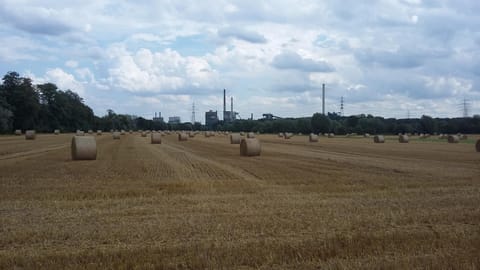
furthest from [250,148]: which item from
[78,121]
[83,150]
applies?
[78,121]

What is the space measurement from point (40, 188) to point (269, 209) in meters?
7.55

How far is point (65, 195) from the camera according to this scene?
15297 millimetres

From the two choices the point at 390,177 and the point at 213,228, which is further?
the point at 390,177

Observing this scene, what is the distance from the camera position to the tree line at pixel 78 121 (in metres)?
128

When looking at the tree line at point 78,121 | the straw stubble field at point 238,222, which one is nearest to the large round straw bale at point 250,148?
the straw stubble field at point 238,222

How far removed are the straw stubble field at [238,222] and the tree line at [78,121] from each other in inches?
3607

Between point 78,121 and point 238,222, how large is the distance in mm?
163525

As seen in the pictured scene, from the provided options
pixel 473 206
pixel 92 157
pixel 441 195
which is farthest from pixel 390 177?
pixel 92 157

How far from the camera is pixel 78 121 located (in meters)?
168

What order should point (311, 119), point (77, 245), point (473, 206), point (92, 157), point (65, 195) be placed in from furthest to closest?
point (311, 119)
point (92, 157)
point (65, 195)
point (473, 206)
point (77, 245)

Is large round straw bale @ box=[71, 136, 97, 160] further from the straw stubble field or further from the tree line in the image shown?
the tree line

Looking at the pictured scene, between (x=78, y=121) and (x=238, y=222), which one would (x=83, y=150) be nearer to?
(x=238, y=222)

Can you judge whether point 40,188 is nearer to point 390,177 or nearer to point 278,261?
point 278,261

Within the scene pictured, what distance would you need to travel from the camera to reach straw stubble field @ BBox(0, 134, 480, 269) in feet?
27.7
